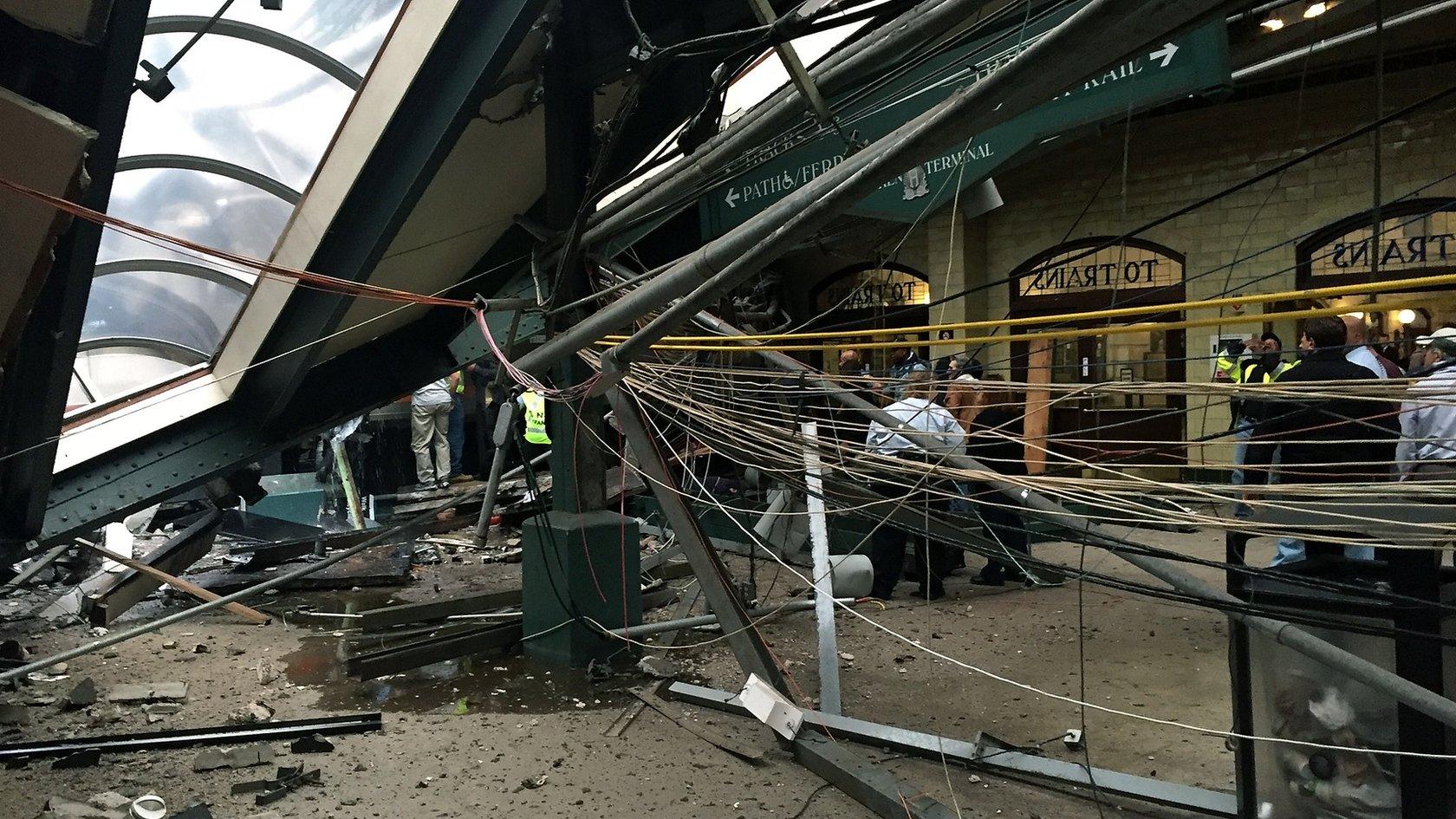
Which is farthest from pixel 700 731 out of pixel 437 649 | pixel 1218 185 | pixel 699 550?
pixel 1218 185

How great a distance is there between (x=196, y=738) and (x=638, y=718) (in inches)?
89.0

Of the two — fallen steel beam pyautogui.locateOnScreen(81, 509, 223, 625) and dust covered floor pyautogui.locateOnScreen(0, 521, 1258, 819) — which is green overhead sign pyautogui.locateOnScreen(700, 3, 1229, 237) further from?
fallen steel beam pyautogui.locateOnScreen(81, 509, 223, 625)

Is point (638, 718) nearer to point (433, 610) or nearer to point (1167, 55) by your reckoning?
point (433, 610)

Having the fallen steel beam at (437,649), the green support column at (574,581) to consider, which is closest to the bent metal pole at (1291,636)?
the green support column at (574,581)

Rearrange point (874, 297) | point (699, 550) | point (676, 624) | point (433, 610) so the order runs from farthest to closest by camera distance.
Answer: point (874, 297) → point (433, 610) → point (676, 624) → point (699, 550)

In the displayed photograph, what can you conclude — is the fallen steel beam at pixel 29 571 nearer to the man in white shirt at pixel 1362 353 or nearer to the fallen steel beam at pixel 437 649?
the fallen steel beam at pixel 437 649

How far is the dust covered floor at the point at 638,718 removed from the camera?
4.15m

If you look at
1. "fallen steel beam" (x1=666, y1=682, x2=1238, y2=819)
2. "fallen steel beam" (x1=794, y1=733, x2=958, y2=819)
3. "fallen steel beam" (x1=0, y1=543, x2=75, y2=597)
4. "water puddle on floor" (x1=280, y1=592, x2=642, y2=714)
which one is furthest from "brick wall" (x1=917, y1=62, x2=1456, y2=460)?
"fallen steel beam" (x1=0, y1=543, x2=75, y2=597)

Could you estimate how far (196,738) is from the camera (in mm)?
4777

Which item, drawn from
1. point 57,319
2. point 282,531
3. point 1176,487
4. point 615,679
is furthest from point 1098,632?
point 282,531

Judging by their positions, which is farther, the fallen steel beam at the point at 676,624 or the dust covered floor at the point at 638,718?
the fallen steel beam at the point at 676,624

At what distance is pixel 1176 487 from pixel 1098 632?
440 centimetres

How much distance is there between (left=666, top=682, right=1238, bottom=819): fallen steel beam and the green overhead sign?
248 centimetres

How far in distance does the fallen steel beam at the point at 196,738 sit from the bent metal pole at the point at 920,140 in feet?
9.63
